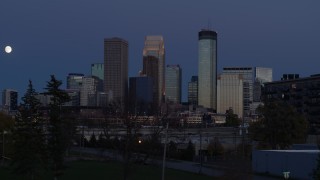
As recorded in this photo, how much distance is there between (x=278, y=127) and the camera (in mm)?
68062

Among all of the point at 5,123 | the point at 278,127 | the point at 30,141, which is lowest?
the point at 30,141

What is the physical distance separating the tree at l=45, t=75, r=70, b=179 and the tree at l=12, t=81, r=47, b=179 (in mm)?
1484

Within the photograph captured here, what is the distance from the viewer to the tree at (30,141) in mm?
40594

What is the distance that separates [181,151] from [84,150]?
55.9 feet

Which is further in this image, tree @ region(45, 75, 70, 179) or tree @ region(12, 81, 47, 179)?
tree @ region(12, 81, 47, 179)

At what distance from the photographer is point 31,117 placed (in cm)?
4228

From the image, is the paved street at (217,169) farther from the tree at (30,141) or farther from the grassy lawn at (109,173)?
the tree at (30,141)

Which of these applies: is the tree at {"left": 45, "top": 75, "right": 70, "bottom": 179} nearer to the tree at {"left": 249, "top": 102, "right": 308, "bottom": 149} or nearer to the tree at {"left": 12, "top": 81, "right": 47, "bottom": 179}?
the tree at {"left": 12, "top": 81, "right": 47, "bottom": 179}

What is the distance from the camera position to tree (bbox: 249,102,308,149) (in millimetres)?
68062

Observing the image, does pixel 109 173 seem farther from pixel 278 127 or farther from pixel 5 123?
pixel 5 123

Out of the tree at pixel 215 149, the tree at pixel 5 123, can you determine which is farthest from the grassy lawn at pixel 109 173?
the tree at pixel 215 149

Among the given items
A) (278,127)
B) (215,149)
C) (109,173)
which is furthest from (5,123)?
(278,127)

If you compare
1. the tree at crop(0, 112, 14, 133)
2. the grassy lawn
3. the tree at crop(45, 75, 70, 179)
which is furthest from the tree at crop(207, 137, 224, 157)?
the tree at crop(45, 75, 70, 179)

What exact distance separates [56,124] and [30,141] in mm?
3629
